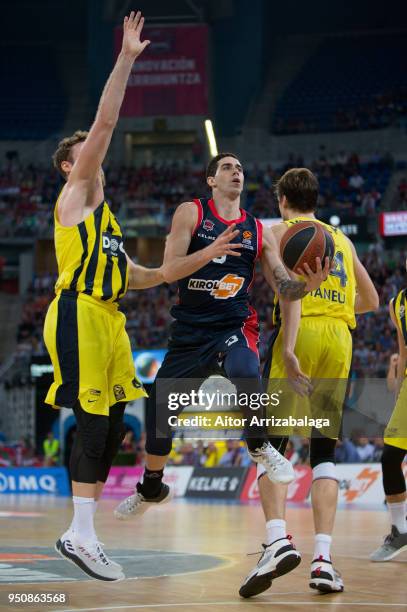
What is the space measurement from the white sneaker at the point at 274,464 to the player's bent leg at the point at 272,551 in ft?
0.66

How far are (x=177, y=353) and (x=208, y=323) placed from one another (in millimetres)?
295

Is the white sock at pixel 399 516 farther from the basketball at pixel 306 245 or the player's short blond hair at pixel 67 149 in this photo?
the player's short blond hair at pixel 67 149

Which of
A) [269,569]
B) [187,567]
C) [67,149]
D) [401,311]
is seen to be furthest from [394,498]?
[67,149]

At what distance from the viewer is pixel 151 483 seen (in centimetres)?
696

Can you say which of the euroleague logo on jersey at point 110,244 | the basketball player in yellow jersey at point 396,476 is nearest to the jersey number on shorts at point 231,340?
the euroleague logo on jersey at point 110,244

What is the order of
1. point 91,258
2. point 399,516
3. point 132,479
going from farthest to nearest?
point 132,479
point 399,516
point 91,258

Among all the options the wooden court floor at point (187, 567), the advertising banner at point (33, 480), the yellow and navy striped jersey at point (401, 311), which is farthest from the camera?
the advertising banner at point (33, 480)

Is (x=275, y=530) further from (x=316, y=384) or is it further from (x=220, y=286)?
(x=220, y=286)

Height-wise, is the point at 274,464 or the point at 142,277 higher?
the point at 142,277

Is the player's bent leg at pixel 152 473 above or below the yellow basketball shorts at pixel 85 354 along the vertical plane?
below

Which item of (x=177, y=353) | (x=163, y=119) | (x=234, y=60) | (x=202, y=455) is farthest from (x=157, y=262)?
(x=177, y=353)

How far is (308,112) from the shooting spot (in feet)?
133

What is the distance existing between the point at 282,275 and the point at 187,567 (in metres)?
2.53

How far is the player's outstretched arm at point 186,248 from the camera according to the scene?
623 centimetres
